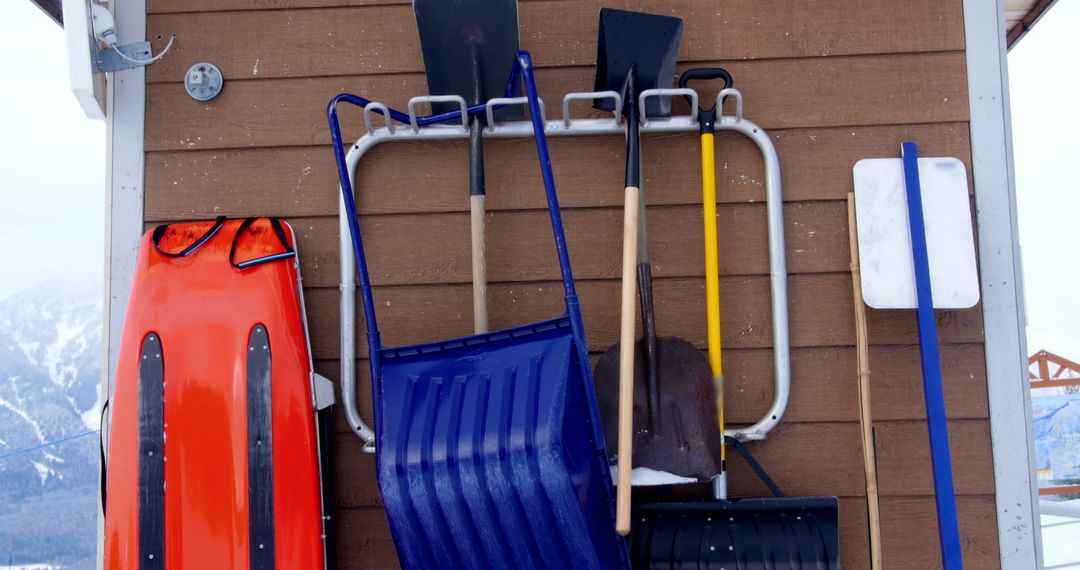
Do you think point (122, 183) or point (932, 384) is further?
point (122, 183)

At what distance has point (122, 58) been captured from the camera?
1696mm

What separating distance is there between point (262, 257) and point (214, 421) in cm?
34

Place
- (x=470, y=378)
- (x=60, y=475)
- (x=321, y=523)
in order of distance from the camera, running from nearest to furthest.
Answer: (x=470, y=378)
(x=321, y=523)
(x=60, y=475)

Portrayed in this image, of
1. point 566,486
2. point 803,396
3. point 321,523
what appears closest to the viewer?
point 566,486

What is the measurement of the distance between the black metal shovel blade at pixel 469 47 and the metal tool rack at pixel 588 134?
45 millimetres

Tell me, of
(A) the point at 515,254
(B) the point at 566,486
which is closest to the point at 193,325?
(A) the point at 515,254

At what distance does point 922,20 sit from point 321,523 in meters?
1.70

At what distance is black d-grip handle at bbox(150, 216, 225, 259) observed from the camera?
1.54m

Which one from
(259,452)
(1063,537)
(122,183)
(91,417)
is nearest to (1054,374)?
(1063,537)

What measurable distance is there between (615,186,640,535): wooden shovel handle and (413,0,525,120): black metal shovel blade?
40 cm

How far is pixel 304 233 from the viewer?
1.67 m

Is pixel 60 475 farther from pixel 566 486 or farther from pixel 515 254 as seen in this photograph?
pixel 566 486

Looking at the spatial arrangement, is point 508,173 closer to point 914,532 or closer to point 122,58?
point 122,58

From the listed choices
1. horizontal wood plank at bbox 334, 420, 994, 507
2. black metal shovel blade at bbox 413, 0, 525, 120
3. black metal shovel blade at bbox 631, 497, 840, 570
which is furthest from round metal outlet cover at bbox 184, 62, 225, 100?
horizontal wood plank at bbox 334, 420, 994, 507
